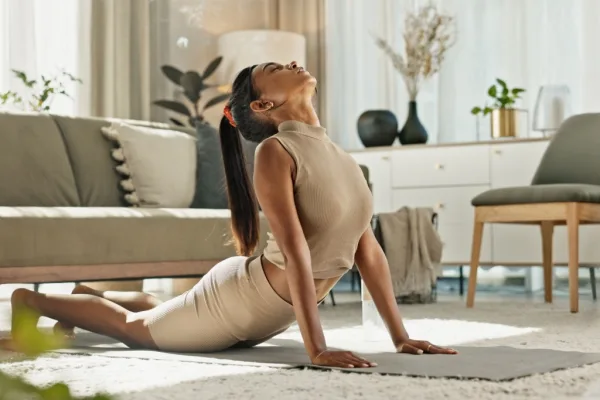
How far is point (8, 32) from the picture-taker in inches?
187

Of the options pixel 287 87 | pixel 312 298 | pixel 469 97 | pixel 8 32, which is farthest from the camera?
pixel 469 97

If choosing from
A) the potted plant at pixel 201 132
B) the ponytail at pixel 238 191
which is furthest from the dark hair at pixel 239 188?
the potted plant at pixel 201 132

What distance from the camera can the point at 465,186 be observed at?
497 cm

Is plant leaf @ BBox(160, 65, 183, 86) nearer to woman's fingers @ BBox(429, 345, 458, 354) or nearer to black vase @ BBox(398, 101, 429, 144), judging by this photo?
black vase @ BBox(398, 101, 429, 144)

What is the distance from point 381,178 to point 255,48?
118 centimetres

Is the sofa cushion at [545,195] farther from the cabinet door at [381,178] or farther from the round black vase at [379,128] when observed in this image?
the round black vase at [379,128]

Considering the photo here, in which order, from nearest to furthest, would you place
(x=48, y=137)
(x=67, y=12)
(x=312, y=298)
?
(x=312, y=298)
(x=48, y=137)
(x=67, y=12)

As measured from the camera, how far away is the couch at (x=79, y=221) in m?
2.79

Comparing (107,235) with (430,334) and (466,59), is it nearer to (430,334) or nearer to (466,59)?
(430,334)

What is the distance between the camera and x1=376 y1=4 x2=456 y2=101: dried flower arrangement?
17.9ft

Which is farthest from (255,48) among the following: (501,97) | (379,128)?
(501,97)

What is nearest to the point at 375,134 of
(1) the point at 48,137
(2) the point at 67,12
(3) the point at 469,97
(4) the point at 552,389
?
(3) the point at 469,97

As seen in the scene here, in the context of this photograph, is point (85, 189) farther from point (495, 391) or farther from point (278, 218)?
point (495, 391)

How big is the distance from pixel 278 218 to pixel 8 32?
11.5ft
